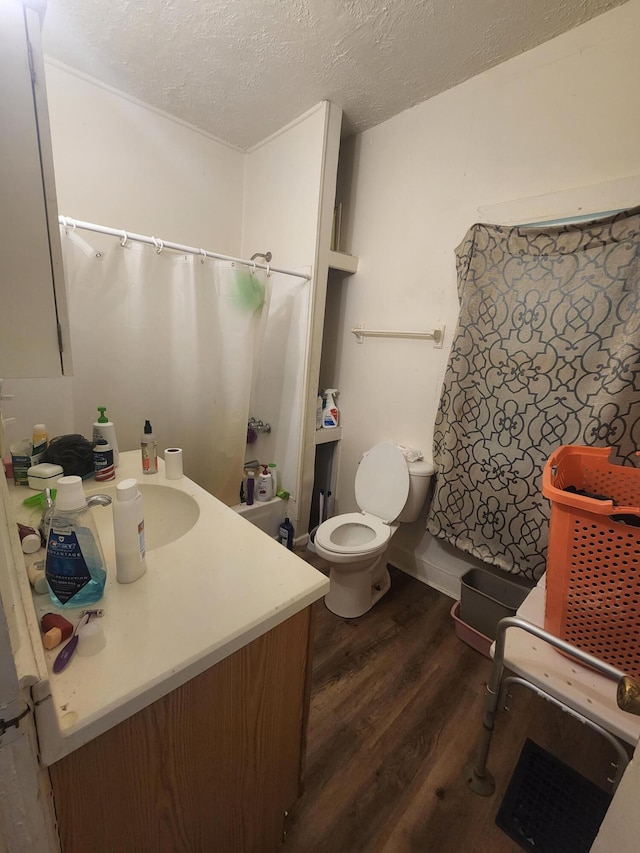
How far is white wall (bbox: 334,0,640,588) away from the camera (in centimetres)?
126

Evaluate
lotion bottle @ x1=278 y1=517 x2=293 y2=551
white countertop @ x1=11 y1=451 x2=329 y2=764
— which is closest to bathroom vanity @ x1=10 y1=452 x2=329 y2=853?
white countertop @ x1=11 y1=451 x2=329 y2=764

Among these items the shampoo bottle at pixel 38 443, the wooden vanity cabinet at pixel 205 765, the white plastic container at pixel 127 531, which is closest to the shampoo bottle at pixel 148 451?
the shampoo bottle at pixel 38 443

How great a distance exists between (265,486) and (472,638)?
1.30 m

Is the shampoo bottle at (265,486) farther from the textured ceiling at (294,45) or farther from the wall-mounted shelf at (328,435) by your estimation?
the textured ceiling at (294,45)

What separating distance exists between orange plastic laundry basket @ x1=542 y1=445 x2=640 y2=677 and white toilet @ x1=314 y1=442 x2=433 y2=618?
86cm

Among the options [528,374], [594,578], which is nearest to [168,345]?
[528,374]

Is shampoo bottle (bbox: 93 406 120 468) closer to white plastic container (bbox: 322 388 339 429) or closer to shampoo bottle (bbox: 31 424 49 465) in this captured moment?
shampoo bottle (bbox: 31 424 49 465)

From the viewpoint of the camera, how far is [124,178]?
1854mm

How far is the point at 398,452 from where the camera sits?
6.08ft

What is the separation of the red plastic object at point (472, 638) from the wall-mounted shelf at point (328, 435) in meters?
1.16

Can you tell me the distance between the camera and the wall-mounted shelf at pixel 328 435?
2.20 metres

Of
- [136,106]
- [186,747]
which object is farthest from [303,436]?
[136,106]

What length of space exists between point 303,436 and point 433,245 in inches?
48.1

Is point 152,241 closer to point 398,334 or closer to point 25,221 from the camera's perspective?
point 25,221
